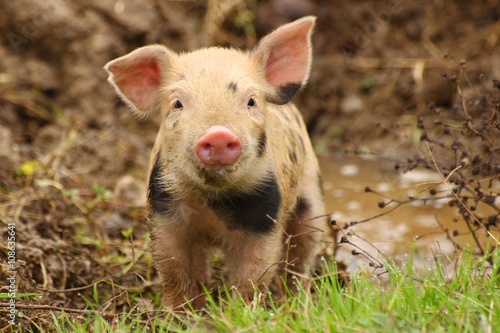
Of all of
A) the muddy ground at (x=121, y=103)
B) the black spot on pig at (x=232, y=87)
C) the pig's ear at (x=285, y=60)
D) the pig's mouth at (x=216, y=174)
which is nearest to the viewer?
the pig's mouth at (x=216, y=174)

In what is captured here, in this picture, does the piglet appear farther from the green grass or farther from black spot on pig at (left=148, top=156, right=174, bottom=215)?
the green grass

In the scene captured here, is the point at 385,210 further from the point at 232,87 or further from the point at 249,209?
the point at 232,87

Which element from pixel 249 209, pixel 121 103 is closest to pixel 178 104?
pixel 249 209

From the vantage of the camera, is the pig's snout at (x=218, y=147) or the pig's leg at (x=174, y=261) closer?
the pig's snout at (x=218, y=147)

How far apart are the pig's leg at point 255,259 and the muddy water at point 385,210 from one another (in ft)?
2.82

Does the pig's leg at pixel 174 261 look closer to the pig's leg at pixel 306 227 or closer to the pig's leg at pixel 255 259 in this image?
the pig's leg at pixel 255 259

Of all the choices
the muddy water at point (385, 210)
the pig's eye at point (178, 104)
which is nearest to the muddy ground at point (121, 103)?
the muddy water at point (385, 210)

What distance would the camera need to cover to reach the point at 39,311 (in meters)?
4.48

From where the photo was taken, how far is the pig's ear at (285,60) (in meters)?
4.79

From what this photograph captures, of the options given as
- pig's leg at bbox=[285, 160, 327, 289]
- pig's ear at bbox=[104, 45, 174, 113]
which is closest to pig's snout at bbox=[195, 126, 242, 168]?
pig's ear at bbox=[104, 45, 174, 113]

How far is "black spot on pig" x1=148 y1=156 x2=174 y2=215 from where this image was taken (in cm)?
445

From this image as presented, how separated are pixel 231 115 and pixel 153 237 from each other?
969 millimetres

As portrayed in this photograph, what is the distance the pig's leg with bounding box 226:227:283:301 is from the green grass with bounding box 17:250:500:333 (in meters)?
0.27

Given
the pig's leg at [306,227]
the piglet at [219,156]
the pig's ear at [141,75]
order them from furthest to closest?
1. the pig's leg at [306,227]
2. the pig's ear at [141,75]
3. the piglet at [219,156]
